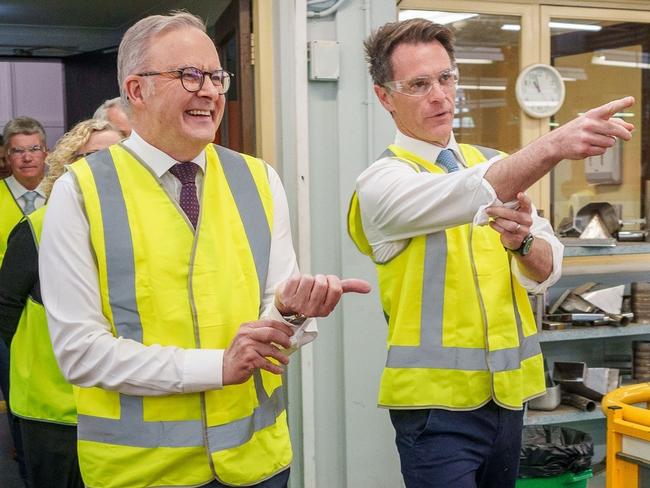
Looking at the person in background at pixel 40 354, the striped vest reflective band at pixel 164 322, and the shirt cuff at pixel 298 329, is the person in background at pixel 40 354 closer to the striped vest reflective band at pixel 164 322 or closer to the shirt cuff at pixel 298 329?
the striped vest reflective band at pixel 164 322

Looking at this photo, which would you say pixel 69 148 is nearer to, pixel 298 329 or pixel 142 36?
pixel 142 36

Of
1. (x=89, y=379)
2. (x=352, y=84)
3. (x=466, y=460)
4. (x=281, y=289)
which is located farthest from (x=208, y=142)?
(x=352, y=84)

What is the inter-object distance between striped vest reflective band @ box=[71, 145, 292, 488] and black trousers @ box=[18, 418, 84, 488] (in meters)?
0.75

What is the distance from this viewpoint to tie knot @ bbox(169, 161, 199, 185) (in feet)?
5.14

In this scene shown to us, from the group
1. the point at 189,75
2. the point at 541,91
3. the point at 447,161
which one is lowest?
the point at 447,161

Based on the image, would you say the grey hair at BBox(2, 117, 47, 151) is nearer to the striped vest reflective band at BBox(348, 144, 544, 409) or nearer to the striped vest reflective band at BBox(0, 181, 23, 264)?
the striped vest reflective band at BBox(0, 181, 23, 264)

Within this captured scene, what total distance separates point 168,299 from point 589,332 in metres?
2.58

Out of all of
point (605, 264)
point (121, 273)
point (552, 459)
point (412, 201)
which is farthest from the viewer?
point (605, 264)

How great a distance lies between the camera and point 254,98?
3.34m

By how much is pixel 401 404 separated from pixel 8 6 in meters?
5.28

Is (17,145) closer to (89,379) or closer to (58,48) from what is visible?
(89,379)

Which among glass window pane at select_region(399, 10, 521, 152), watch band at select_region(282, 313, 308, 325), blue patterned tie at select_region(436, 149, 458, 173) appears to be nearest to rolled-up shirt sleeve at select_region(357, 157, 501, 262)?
blue patterned tie at select_region(436, 149, 458, 173)

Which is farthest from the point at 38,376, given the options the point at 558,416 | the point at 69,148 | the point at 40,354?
the point at 558,416

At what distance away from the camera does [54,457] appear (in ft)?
7.36
